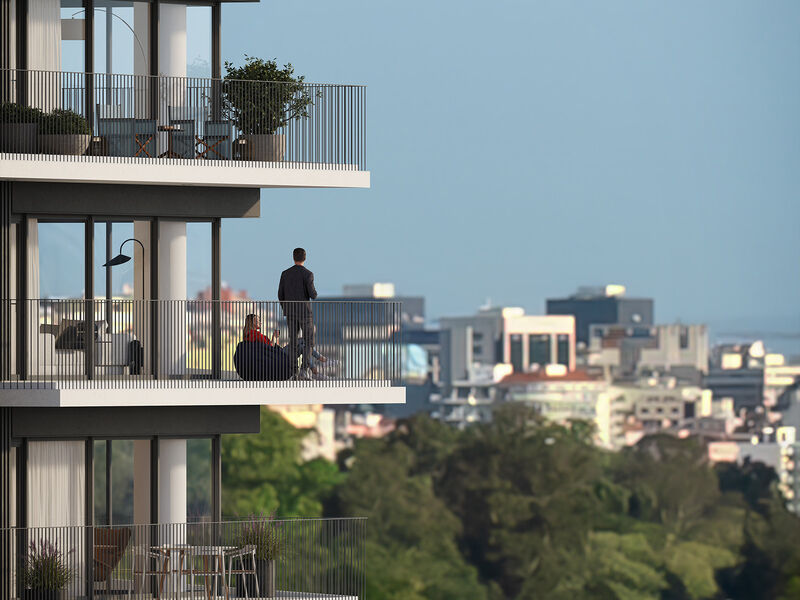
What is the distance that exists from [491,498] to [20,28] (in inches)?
3331

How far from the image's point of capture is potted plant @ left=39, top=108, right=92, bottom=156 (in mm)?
25297

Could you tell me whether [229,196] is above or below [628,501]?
above

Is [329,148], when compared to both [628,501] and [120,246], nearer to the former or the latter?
[120,246]

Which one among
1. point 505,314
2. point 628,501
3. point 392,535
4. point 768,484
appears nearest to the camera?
point 392,535

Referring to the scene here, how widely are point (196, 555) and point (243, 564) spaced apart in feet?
5.68

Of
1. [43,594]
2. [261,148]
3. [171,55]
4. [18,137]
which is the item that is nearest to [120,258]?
[18,137]

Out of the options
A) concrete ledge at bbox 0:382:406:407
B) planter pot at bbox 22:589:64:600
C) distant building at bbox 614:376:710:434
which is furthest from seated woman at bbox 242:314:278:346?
distant building at bbox 614:376:710:434

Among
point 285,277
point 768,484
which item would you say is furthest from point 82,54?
point 768,484

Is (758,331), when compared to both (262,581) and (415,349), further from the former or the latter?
(262,581)

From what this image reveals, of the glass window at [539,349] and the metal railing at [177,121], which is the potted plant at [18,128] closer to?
the metal railing at [177,121]

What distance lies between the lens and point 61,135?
25.3 metres

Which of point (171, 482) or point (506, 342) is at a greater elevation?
point (506, 342)

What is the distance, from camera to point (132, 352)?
2612 cm

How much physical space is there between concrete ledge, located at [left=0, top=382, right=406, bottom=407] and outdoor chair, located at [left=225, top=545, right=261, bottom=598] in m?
2.16
